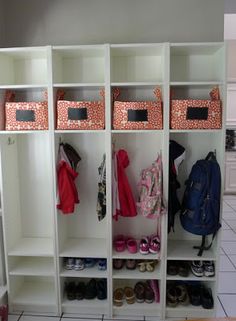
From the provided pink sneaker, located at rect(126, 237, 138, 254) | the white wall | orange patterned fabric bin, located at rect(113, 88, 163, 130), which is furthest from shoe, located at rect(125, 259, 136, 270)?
the white wall

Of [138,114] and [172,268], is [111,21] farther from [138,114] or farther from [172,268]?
[172,268]

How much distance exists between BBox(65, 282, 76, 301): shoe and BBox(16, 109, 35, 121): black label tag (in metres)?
1.48

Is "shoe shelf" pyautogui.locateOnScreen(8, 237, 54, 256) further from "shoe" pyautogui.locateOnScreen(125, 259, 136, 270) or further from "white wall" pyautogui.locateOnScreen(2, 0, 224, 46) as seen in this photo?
"white wall" pyautogui.locateOnScreen(2, 0, 224, 46)

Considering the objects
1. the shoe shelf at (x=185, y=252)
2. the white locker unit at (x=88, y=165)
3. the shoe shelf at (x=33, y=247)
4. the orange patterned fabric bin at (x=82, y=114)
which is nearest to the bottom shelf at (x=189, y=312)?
the white locker unit at (x=88, y=165)

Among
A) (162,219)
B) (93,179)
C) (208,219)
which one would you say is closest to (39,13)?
(93,179)

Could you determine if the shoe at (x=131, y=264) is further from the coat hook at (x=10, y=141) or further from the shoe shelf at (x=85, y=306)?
the coat hook at (x=10, y=141)

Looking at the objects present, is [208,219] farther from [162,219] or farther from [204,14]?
[204,14]

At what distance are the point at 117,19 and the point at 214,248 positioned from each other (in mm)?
2022

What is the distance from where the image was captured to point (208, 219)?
2.21 meters

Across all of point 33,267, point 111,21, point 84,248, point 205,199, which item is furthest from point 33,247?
point 111,21

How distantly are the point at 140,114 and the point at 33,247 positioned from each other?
4.73 ft

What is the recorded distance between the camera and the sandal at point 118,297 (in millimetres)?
2455

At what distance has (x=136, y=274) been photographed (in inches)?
95.2

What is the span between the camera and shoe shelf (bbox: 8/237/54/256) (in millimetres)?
2430
